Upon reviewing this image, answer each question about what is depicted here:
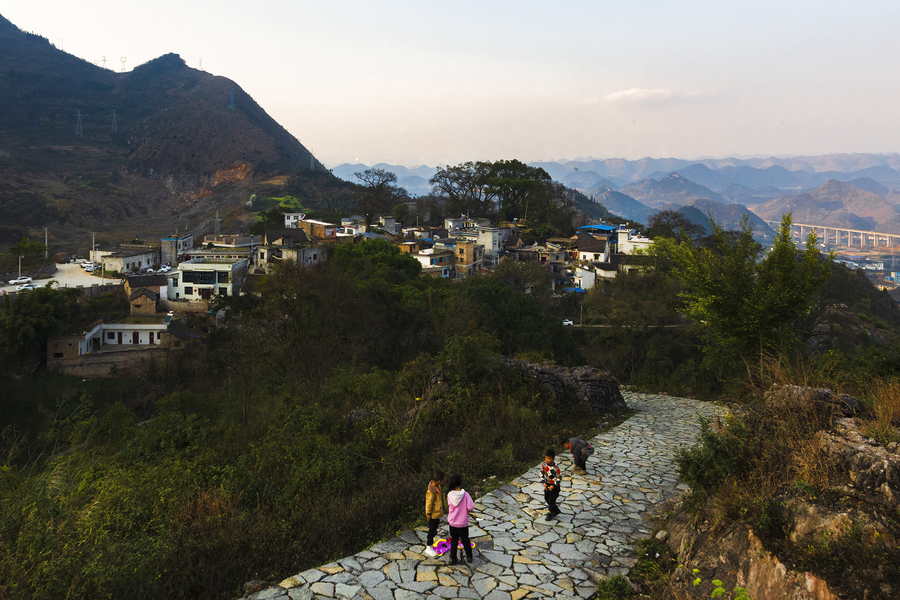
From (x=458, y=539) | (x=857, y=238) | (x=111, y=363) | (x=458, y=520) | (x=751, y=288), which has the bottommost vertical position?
(x=111, y=363)

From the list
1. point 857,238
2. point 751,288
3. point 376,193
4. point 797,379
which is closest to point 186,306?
point 376,193

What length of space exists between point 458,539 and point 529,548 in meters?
0.90

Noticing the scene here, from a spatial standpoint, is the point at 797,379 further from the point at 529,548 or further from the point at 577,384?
the point at 577,384

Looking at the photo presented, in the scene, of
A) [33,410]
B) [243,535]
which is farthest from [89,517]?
[33,410]

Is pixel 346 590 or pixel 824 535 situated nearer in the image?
pixel 824 535

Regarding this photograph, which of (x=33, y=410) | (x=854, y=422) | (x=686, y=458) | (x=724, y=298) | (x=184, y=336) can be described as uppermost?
(x=724, y=298)

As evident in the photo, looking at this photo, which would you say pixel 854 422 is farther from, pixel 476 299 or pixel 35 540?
pixel 476 299

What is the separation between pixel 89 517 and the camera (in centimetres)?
536

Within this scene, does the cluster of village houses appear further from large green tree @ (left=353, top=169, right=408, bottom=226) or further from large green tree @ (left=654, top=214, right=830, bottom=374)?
large green tree @ (left=654, top=214, right=830, bottom=374)

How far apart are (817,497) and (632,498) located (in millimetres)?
2909

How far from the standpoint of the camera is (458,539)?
5.28 metres

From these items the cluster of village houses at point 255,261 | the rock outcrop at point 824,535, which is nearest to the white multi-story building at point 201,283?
the cluster of village houses at point 255,261

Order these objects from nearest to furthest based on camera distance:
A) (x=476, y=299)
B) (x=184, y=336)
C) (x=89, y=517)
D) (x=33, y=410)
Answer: (x=89, y=517), (x=476, y=299), (x=33, y=410), (x=184, y=336)

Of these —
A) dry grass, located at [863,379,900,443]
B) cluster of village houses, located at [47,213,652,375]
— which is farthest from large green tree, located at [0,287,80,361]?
dry grass, located at [863,379,900,443]
